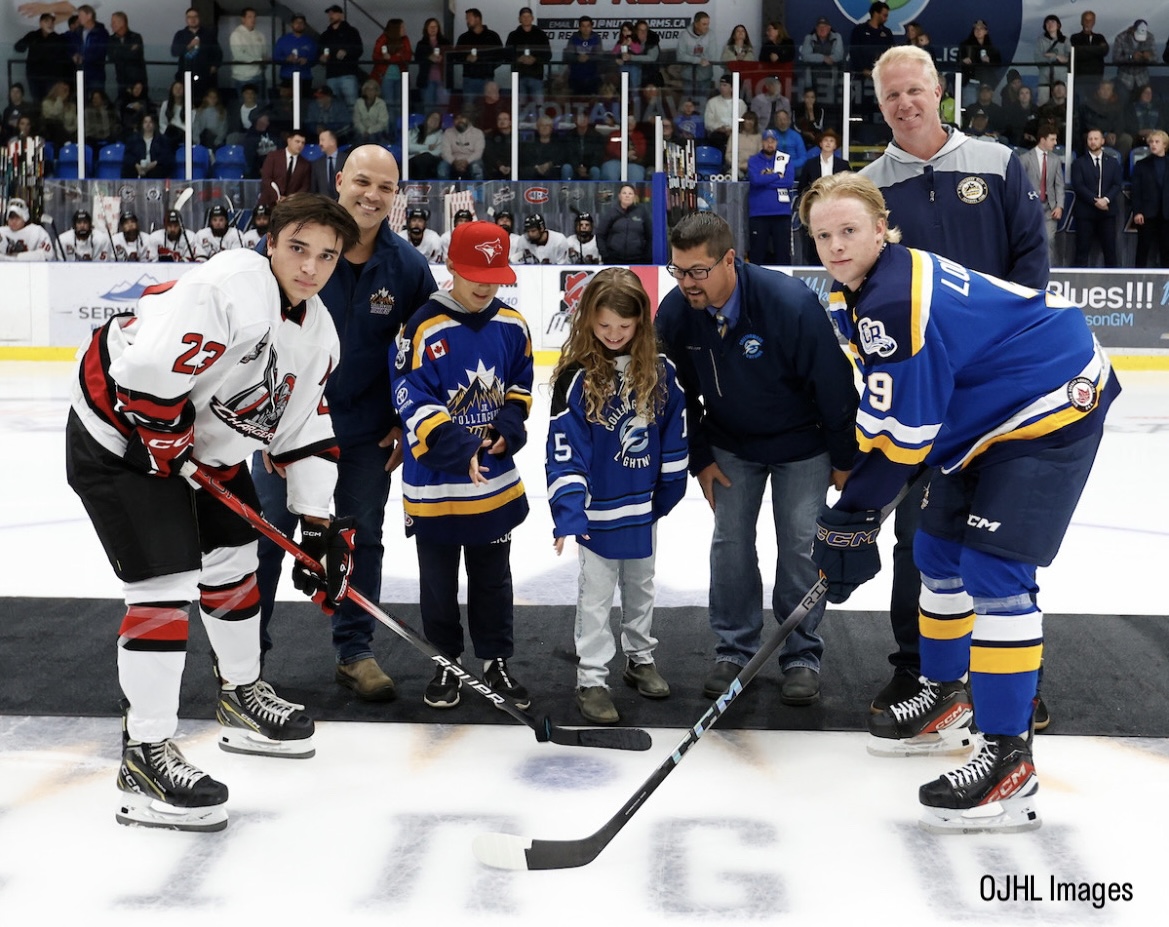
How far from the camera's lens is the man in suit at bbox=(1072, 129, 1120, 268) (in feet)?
31.1

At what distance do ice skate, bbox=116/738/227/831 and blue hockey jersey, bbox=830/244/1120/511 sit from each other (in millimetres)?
1256

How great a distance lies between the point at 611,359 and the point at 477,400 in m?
0.32

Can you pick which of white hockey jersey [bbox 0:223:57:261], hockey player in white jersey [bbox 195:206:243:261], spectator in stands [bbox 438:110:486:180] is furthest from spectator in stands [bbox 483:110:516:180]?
white hockey jersey [bbox 0:223:57:261]

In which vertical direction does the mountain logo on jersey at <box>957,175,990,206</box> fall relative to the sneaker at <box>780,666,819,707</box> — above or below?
above

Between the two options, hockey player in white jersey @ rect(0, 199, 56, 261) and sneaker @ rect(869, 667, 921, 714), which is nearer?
sneaker @ rect(869, 667, 921, 714)

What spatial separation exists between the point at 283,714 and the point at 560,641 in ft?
2.97

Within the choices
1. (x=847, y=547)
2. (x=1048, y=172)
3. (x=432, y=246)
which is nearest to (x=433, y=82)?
(x=432, y=246)

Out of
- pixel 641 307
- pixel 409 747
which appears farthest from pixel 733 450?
pixel 409 747

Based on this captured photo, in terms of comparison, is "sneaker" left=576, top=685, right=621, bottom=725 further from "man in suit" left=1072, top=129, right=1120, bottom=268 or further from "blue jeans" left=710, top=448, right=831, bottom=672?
"man in suit" left=1072, top=129, right=1120, bottom=268

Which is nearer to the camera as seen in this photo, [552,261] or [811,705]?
[811,705]

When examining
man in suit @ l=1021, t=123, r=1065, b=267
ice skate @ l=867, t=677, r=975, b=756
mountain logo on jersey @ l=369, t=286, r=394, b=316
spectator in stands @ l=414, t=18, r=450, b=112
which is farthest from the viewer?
spectator in stands @ l=414, t=18, r=450, b=112

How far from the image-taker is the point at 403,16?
14227 mm

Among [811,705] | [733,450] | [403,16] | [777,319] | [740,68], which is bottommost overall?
[811,705]

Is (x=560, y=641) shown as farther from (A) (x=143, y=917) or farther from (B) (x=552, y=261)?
(B) (x=552, y=261)
